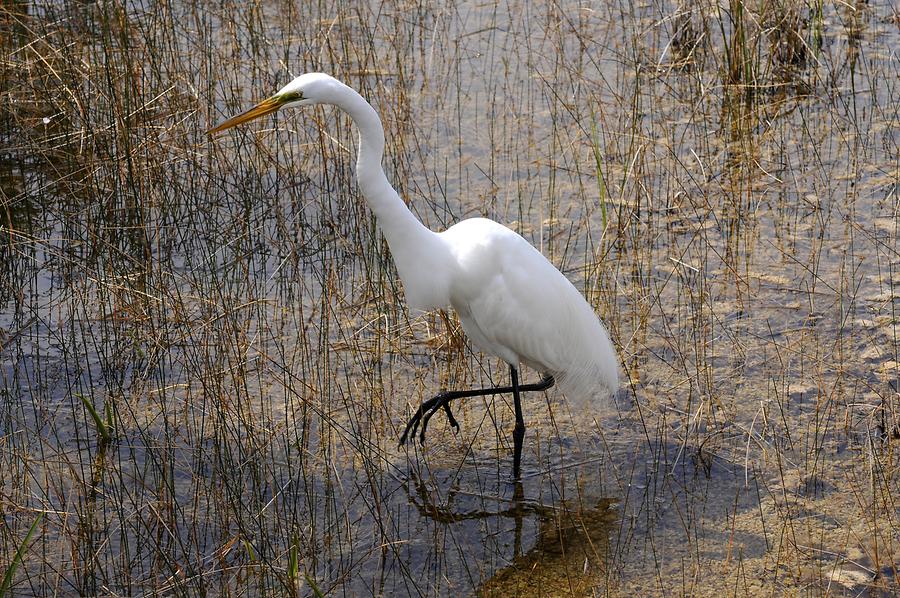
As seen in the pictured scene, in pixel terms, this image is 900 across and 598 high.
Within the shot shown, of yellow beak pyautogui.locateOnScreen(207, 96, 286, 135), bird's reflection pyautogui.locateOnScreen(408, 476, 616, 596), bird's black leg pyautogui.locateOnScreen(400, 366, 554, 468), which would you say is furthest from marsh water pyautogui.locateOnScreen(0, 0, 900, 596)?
yellow beak pyautogui.locateOnScreen(207, 96, 286, 135)

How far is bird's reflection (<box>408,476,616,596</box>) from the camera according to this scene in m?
3.31

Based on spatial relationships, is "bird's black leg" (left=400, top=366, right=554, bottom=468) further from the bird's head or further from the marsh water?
the bird's head

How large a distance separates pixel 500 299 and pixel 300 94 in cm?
100

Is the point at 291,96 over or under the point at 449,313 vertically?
over

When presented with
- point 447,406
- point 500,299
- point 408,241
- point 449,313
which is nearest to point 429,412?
point 447,406

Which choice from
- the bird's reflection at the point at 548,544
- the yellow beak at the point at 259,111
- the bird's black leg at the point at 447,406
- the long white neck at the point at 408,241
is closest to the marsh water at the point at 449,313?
the bird's reflection at the point at 548,544

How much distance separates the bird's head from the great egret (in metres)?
0.31

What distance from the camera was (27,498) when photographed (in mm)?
3535

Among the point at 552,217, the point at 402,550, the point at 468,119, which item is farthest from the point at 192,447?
the point at 468,119

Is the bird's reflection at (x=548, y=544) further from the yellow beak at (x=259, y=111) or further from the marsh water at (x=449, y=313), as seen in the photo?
the yellow beak at (x=259, y=111)

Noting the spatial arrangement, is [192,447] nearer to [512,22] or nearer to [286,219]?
[286,219]

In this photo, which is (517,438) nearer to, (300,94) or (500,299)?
(500,299)

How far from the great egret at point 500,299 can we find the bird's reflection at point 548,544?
0.67 feet

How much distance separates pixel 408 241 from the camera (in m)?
3.76
